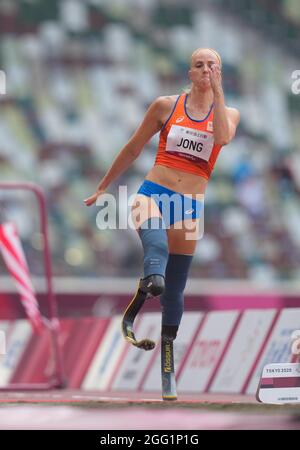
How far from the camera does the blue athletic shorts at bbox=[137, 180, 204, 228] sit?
25.1ft

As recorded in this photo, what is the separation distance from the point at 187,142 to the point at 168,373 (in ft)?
5.22

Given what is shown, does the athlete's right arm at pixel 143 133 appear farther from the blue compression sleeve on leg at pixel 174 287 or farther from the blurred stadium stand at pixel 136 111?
the blurred stadium stand at pixel 136 111

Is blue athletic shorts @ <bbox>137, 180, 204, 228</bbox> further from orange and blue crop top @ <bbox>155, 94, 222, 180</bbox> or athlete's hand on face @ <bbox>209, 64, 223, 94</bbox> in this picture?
athlete's hand on face @ <bbox>209, 64, 223, 94</bbox>

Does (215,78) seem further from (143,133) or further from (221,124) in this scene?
(143,133)

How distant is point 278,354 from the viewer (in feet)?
33.8

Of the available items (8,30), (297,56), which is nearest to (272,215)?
(297,56)

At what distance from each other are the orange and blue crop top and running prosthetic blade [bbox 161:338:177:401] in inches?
48.2

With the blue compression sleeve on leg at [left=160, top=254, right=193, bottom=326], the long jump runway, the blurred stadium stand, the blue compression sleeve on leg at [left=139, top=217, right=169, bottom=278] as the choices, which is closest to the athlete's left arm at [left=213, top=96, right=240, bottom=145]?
the blue compression sleeve on leg at [left=139, top=217, right=169, bottom=278]

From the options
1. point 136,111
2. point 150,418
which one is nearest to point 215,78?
point 150,418

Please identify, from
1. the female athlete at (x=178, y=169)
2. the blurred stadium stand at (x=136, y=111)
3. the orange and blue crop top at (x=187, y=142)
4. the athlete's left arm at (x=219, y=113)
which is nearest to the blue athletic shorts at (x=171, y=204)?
the female athlete at (x=178, y=169)

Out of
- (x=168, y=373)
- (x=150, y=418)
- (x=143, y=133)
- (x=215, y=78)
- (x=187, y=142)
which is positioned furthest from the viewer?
(x=168, y=373)

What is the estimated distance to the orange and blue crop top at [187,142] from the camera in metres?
7.59

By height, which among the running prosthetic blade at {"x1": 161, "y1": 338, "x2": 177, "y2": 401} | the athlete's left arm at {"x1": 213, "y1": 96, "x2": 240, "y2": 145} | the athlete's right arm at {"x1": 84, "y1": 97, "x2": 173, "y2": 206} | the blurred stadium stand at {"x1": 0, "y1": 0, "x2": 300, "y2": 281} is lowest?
the running prosthetic blade at {"x1": 161, "y1": 338, "x2": 177, "y2": 401}

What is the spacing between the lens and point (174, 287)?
7895 millimetres
